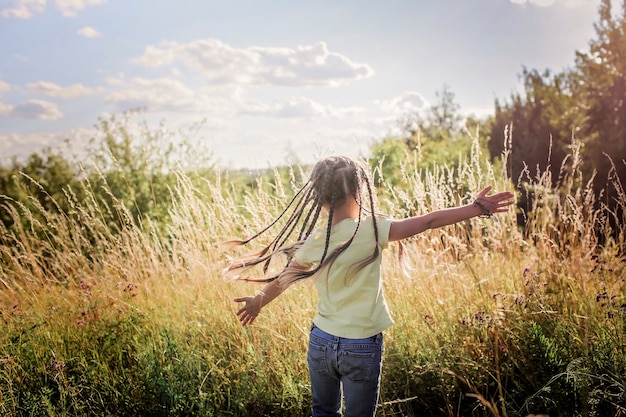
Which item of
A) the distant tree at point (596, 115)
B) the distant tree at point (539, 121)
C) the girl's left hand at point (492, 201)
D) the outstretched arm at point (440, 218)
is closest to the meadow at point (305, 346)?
the outstretched arm at point (440, 218)

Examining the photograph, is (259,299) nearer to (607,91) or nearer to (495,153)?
(607,91)

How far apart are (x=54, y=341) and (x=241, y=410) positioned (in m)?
1.56

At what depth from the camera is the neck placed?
2.43 metres

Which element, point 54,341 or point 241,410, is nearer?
point 241,410

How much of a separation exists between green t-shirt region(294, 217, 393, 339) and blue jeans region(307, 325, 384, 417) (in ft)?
0.13

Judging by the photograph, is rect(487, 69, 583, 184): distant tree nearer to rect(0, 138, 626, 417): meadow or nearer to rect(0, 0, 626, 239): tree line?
rect(0, 0, 626, 239): tree line

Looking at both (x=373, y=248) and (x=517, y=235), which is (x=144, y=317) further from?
(x=517, y=235)

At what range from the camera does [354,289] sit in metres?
2.34

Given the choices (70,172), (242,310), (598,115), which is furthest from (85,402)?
(598,115)

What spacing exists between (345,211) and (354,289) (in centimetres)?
34

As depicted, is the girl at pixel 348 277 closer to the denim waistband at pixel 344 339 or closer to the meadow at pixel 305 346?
→ the denim waistband at pixel 344 339

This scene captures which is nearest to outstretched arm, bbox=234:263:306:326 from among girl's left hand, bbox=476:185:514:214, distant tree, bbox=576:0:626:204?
girl's left hand, bbox=476:185:514:214

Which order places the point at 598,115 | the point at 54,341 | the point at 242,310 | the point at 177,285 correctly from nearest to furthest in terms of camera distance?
1. the point at 242,310
2. the point at 54,341
3. the point at 177,285
4. the point at 598,115

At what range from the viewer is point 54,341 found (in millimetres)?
3928
